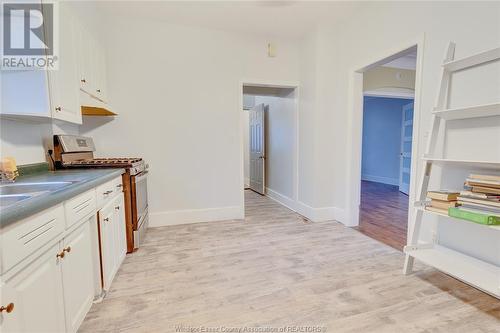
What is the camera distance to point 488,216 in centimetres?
156

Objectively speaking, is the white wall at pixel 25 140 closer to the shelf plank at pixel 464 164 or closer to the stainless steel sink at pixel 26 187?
the stainless steel sink at pixel 26 187

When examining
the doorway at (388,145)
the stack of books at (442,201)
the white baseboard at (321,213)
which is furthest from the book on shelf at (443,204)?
the white baseboard at (321,213)

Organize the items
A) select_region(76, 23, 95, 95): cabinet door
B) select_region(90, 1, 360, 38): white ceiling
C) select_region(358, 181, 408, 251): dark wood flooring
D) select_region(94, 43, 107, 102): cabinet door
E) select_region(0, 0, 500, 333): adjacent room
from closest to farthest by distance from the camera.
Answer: select_region(0, 0, 500, 333): adjacent room, select_region(76, 23, 95, 95): cabinet door, select_region(94, 43, 107, 102): cabinet door, select_region(90, 1, 360, 38): white ceiling, select_region(358, 181, 408, 251): dark wood flooring

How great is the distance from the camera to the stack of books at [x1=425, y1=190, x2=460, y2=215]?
72.4 inches

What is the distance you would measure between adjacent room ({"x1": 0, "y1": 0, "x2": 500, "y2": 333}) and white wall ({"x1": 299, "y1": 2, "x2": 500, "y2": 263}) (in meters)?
0.01

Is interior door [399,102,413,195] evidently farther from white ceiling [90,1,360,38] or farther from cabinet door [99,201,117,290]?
cabinet door [99,201,117,290]

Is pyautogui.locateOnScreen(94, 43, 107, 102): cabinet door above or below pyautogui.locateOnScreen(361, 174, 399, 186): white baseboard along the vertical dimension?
above

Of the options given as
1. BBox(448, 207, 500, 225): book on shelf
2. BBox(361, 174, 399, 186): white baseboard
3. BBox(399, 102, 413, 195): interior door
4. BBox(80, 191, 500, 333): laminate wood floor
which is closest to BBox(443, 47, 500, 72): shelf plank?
BBox(448, 207, 500, 225): book on shelf

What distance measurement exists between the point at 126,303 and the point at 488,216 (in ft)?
8.05

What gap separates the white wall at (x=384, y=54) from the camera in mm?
1854

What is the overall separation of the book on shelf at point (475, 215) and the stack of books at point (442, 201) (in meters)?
0.07

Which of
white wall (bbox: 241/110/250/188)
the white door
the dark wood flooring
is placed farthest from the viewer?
white wall (bbox: 241/110/250/188)

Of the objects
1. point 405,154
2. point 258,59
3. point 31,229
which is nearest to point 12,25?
point 31,229

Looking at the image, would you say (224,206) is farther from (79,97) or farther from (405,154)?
(405,154)
